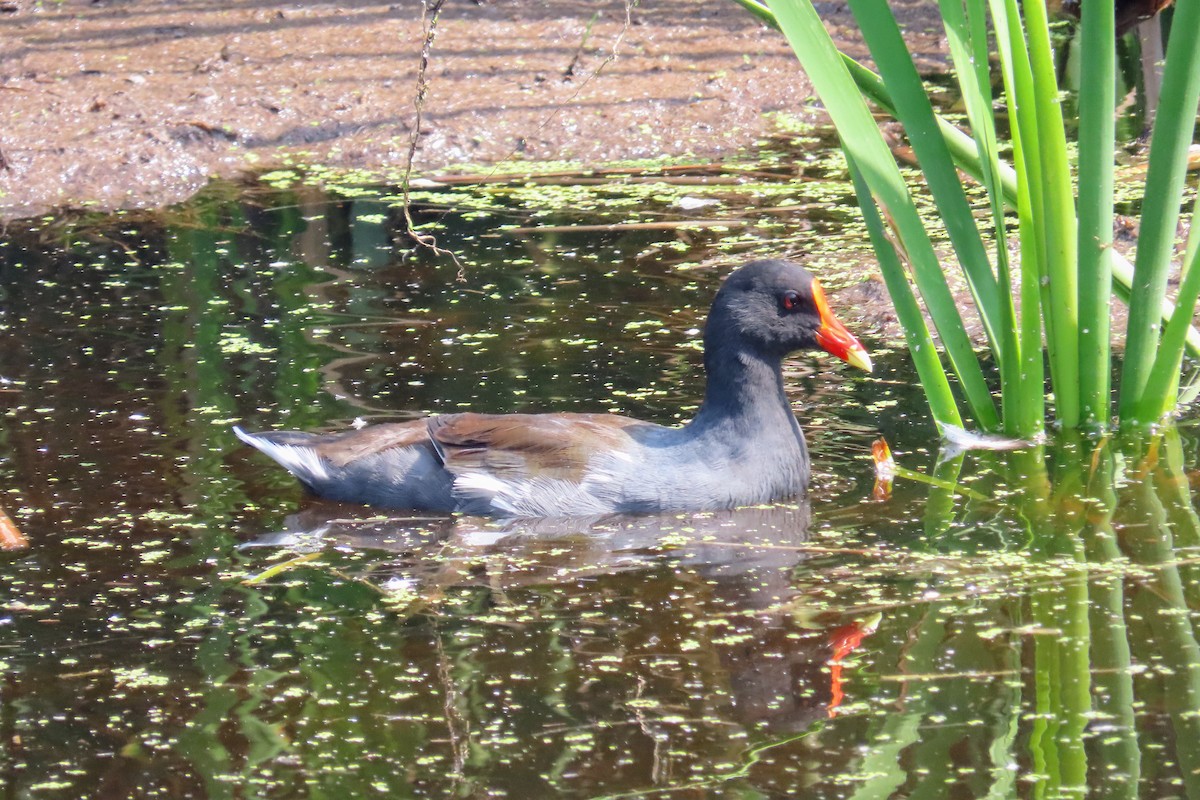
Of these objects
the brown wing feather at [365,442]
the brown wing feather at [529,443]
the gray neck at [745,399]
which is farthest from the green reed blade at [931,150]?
the brown wing feather at [365,442]

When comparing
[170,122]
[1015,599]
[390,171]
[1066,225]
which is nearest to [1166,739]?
[1015,599]

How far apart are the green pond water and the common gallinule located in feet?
0.35

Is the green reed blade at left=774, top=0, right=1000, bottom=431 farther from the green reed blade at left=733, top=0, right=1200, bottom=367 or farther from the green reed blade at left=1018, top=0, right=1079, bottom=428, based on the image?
the green reed blade at left=1018, top=0, right=1079, bottom=428

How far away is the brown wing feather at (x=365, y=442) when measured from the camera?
469 cm

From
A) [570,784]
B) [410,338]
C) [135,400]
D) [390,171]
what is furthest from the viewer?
[390,171]

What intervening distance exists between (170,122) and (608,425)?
450cm

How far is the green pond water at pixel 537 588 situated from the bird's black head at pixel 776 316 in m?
0.36

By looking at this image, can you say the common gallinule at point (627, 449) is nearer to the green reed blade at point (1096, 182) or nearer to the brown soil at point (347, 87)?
the green reed blade at point (1096, 182)

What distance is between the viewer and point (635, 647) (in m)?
3.57

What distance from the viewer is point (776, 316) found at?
15.5 feet

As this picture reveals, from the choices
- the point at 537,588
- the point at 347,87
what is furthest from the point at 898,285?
the point at 347,87

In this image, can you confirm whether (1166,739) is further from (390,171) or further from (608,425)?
(390,171)

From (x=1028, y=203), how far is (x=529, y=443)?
1447 mm

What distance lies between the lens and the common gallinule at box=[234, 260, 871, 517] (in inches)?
178
